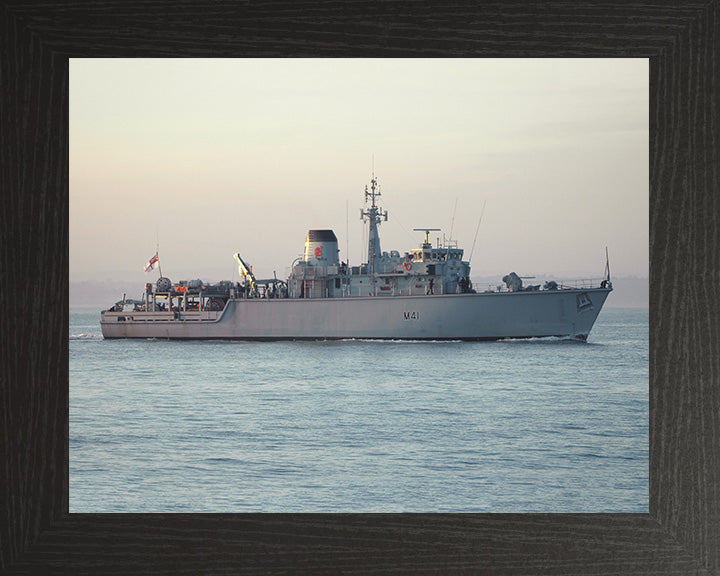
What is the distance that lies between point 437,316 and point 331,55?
532 inches

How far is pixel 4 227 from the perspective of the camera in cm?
204

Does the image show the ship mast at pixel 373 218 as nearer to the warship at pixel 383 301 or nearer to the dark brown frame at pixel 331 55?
the warship at pixel 383 301

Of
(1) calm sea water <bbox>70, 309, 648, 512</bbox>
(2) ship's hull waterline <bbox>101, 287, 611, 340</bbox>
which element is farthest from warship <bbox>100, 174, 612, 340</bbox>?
(1) calm sea water <bbox>70, 309, 648, 512</bbox>

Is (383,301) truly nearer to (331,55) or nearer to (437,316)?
(437,316)

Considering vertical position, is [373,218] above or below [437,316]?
above

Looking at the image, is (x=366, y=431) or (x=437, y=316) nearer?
(x=437, y=316)

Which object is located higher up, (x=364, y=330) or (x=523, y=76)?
(x=523, y=76)

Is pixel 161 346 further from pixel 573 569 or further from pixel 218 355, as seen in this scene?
pixel 573 569

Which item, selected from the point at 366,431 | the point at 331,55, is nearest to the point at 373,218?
the point at 366,431

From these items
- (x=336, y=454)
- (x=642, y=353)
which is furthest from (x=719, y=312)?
(x=642, y=353)

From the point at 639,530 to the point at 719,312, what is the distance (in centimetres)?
48

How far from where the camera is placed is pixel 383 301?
15531 millimetres

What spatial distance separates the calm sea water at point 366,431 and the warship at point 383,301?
0.57 m

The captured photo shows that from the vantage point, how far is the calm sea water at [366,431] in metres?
11.4
